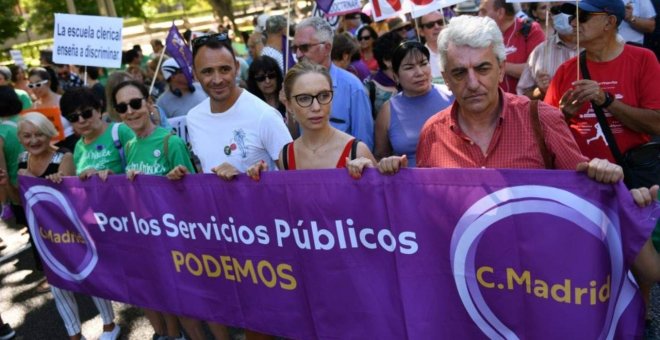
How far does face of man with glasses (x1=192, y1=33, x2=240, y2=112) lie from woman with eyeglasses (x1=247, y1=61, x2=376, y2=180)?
0.46 m

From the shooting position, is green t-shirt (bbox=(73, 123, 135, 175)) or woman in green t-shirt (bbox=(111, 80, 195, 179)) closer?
woman in green t-shirt (bbox=(111, 80, 195, 179))

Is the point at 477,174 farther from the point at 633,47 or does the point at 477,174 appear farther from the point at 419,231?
the point at 633,47

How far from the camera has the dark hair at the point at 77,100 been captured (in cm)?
381

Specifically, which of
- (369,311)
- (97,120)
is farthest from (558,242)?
(97,120)

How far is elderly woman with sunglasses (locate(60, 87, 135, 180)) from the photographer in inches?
150

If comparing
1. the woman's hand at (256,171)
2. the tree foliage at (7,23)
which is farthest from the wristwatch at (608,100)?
the tree foliage at (7,23)

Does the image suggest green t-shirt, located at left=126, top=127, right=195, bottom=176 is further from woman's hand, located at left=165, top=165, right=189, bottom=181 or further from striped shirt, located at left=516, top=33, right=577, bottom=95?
striped shirt, located at left=516, top=33, right=577, bottom=95

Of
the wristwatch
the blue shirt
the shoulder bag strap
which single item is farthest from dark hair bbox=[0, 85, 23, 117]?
the wristwatch

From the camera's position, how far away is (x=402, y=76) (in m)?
3.72

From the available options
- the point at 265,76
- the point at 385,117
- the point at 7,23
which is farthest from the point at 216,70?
the point at 7,23

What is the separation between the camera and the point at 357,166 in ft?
8.34

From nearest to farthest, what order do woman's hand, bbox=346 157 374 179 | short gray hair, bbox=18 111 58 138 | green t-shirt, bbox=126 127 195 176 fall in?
woman's hand, bbox=346 157 374 179, green t-shirt, bbox=126 127 195 176, short gray hair, bbox=18 111 58 138

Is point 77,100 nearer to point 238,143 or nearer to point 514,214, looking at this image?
point 238,143

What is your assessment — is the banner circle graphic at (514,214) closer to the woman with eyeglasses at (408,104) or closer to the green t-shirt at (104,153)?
the woman with eyeglasses at (408,104)
